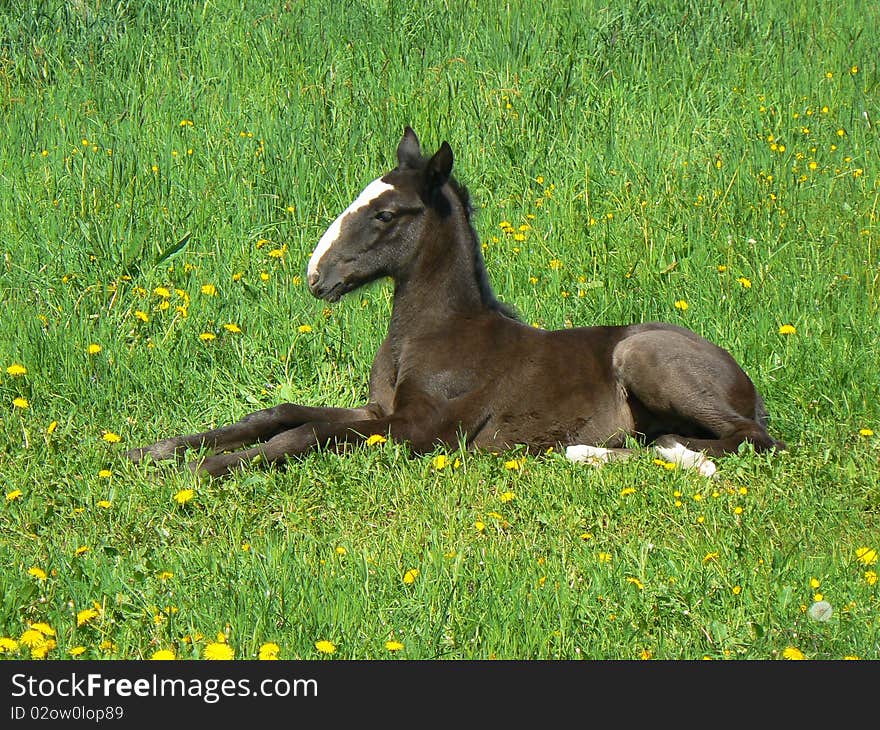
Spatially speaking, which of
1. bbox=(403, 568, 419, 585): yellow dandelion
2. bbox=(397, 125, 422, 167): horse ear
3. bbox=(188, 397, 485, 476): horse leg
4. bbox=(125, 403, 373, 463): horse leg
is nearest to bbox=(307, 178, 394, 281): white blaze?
bbox=(397, 125, 422, 167): horse ear

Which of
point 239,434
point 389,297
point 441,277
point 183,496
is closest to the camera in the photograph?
point 183,496

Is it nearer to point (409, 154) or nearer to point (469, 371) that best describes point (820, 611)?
point (469, 371)

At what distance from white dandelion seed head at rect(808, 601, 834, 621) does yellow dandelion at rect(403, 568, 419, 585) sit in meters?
1.25

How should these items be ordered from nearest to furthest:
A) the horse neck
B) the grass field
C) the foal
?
the grass field
the foal
the horse neck

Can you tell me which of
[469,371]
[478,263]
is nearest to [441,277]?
[478,263]

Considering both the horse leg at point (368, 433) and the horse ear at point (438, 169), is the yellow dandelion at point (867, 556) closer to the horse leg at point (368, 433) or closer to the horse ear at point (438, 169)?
the horse leg at point (368, 433)

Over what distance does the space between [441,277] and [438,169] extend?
0.53m

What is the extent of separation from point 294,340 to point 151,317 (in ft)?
2.71

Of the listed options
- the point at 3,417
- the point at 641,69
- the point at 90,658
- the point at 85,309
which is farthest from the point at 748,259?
the point at 90,658

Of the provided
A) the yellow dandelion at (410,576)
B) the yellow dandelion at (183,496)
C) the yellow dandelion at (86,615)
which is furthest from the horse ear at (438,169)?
the yellow dandelion at (86,615)

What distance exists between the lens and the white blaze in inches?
224

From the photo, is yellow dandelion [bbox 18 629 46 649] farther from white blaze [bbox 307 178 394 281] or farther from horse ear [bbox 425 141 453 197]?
horse ear [bbox 425 141 453 197]

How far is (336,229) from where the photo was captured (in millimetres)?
5742

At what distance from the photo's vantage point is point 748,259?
7363mm
